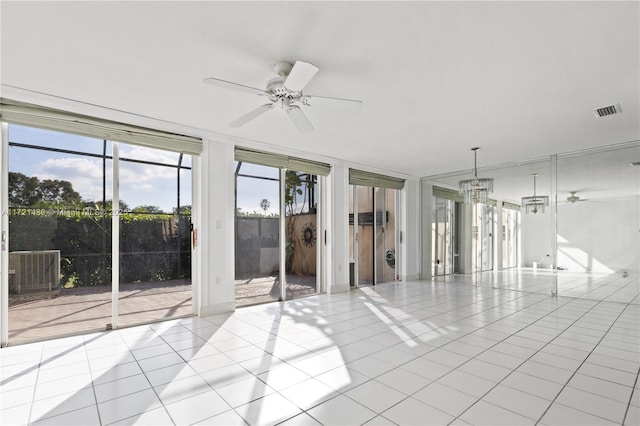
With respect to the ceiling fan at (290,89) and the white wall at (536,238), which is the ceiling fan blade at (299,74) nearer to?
the ceiling fan at (290,89)

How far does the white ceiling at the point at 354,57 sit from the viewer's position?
1.98 meters

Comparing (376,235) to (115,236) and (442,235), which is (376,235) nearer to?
(442,235)

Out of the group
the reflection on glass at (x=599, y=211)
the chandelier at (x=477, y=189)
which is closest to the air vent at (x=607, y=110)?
the chandelier at (x=477, y=189)

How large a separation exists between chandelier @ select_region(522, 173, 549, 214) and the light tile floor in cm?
224

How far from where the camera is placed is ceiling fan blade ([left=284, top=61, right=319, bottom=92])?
7.11ft

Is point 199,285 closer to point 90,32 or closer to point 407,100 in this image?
point 90,32

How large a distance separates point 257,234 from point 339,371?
282cm

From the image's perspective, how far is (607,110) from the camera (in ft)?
11.3

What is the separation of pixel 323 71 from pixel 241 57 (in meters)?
0.66

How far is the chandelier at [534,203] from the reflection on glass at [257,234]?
16.0 ft

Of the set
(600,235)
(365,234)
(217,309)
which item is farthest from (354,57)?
(600,235)

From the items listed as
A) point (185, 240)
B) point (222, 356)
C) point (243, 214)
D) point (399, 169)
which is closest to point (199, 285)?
point (185, 240)

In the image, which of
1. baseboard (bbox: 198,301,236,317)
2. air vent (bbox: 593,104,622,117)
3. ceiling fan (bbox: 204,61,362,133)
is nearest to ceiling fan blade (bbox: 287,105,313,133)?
ceiling fan (bbox: 204,61,362,133)

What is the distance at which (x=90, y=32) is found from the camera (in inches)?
85.4
